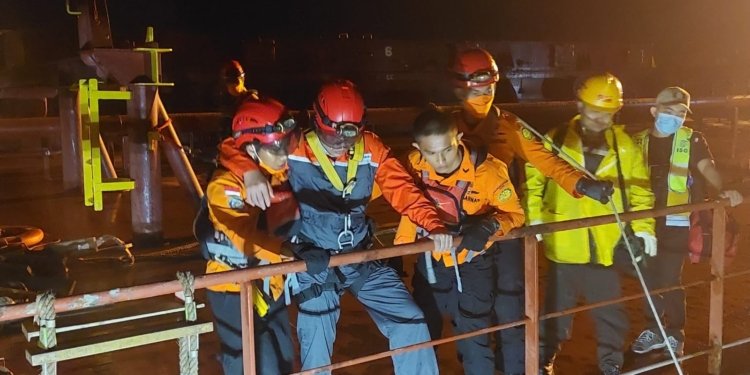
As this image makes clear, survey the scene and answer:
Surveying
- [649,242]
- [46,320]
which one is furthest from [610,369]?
[46,320]

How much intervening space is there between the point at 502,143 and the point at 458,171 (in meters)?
0.60

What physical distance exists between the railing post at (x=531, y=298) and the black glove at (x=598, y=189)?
49 centimetres

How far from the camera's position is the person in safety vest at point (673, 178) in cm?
452

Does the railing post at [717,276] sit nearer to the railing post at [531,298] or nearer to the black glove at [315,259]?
the railing post at [531,298]

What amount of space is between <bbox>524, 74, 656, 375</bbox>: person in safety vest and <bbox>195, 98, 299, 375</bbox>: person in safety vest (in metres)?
1.55

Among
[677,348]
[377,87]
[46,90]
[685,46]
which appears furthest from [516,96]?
[677,348]

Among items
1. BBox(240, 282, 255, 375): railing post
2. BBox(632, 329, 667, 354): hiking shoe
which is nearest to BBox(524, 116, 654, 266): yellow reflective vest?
BBox(632, 329, 667, 354): hiking shoe

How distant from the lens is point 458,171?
3812 millimetres

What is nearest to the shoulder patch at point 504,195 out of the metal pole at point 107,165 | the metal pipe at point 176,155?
the metal pipe at point 176,155

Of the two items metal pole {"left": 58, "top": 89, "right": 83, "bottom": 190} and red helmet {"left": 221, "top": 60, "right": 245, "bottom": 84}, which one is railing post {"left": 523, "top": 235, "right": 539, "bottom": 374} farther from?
metal pole {"left": 58, "top": 89, "right": 83, "bottom": 190}

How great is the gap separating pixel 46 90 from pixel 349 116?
5.81 meters

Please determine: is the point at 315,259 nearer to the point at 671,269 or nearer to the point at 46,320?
the point at 46,320

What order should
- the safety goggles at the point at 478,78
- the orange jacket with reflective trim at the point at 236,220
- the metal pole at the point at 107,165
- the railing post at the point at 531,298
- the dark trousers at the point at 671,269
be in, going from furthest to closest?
the metal pole at the point at 107,165
the dark trousers at the point at 671,269
the safety goggles at the point at 478,78
the railing post at the point at 531,298
the orange jacket with reflective trim at the point at 236,220

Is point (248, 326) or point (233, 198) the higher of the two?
point (233, 198)
